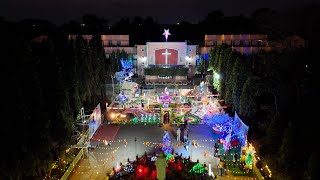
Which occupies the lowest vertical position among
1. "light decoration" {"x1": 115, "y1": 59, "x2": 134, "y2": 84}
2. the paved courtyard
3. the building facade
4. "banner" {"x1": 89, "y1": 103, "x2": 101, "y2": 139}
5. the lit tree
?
the paved courtyard

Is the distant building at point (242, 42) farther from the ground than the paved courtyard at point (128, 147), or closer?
farther from the ground

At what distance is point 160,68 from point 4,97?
2975cm

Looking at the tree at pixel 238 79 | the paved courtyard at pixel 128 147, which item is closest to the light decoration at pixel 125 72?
the paved courtyard at pixel 128 147

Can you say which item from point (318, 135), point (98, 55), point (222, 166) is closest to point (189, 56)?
point (98, 55)

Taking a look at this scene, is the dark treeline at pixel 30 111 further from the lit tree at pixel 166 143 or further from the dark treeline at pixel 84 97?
the lit tree at pixel 166 143

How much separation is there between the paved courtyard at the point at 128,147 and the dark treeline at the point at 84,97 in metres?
2.08

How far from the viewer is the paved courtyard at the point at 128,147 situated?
19062 mm

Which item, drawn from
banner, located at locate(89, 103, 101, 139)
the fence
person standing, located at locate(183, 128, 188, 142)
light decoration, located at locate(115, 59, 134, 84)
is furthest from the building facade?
the fence

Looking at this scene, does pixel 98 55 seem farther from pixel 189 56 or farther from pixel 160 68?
pixel 189 56

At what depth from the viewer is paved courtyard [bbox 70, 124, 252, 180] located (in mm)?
19062

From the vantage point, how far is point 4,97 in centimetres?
1448

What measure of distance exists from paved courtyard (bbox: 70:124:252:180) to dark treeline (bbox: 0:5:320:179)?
6.83 feet

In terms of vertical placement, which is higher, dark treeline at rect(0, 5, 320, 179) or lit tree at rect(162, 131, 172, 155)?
dark treeline at rect(0, 5, 320, 179)

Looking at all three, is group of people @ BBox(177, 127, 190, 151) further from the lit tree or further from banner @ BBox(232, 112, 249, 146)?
banner @ BBox(232, 112, 249, 146)
